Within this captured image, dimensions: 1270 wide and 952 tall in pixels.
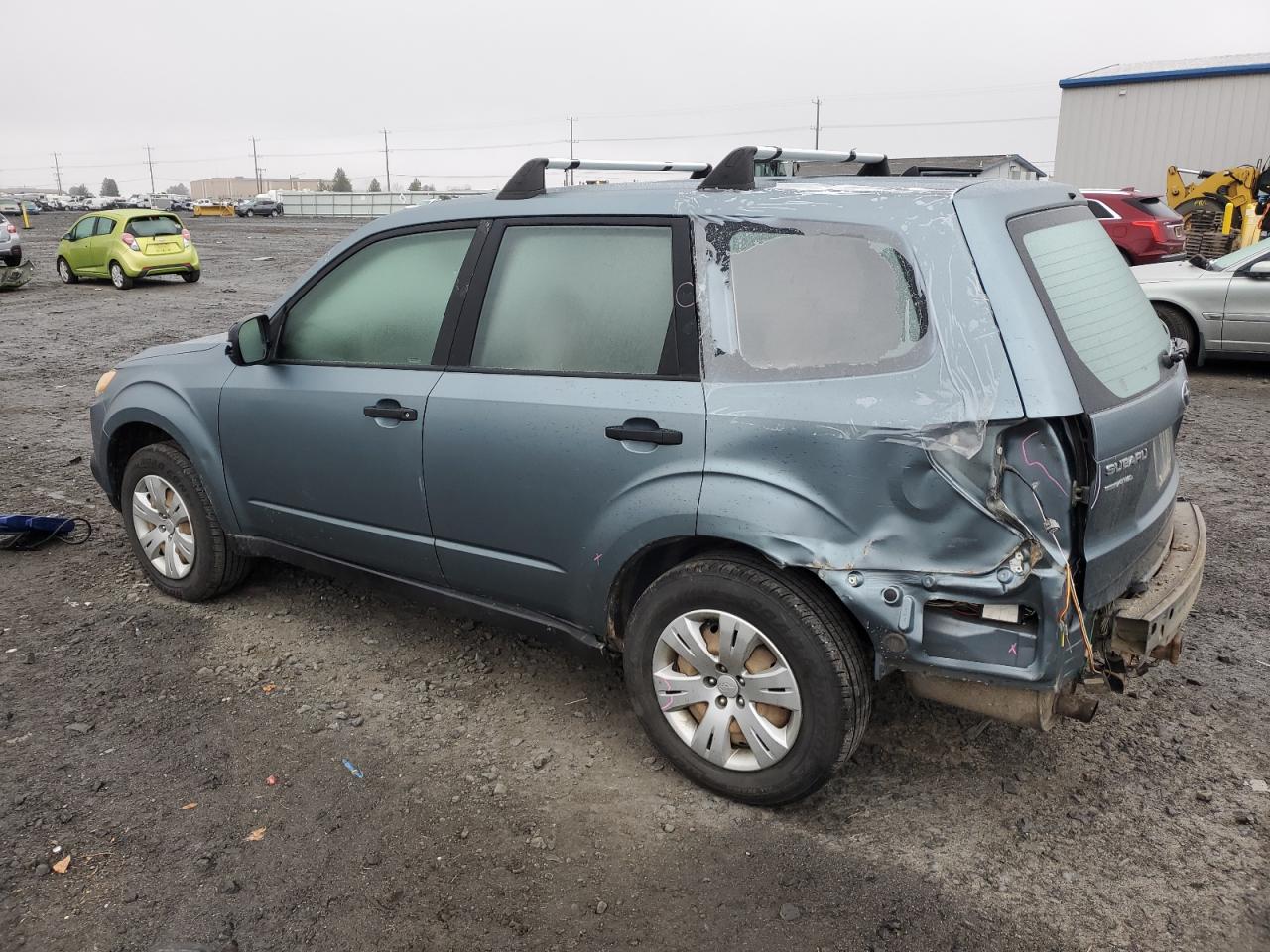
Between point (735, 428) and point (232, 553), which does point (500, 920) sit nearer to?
point (735, 428)

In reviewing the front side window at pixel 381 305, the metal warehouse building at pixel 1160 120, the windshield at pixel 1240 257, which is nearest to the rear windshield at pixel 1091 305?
the front side window at pixel 381 305

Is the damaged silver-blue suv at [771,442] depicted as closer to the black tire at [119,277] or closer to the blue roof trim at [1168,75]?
the black tire at [119,277]

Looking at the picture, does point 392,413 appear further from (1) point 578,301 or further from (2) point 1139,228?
(2) point 1139,228

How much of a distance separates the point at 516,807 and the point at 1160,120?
3166 cm

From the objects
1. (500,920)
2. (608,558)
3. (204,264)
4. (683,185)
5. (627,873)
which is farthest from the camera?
(204,264)

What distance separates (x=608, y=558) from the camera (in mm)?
3248

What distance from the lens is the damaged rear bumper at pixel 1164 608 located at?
9.61 ft

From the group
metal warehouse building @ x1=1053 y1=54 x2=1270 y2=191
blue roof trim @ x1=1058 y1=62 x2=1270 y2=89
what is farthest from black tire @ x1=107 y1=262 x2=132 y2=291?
blue roof trim @ x1=1058 y1=62 x2=1270 y2=89

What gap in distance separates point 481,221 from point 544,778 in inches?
76.8

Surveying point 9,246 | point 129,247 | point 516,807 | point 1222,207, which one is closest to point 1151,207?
point 1222,207

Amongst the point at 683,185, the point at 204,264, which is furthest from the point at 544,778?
the point at 204,264

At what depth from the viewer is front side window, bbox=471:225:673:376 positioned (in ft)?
10.5

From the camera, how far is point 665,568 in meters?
3.32

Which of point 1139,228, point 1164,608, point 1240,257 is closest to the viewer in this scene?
point 1164,608
